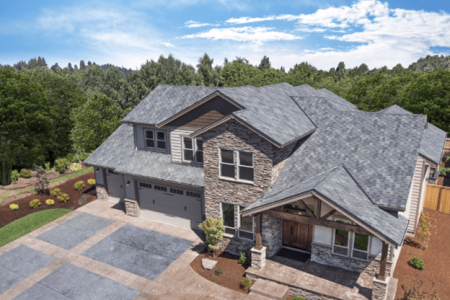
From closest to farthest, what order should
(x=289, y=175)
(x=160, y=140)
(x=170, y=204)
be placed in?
(x=289, y=175), (x=170, y=204), (x=160, y=140)

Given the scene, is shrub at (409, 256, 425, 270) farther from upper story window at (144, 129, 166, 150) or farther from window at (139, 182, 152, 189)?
upper story window at (144, 129, 166, 150)

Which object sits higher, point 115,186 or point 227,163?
point 227,163

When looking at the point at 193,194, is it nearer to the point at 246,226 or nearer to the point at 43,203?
the point at 246,226

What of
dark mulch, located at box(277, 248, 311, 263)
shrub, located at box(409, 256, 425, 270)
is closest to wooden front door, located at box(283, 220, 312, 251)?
dark mulch, located at box(277, 248, 311, 263)

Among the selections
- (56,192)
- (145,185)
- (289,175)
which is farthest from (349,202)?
(56,192)

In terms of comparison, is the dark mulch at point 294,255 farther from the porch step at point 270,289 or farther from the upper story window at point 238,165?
the upper story window at point 238,165
